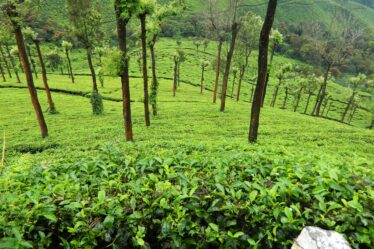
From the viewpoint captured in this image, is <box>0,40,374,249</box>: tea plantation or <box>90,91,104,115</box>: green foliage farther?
<box>90,91,104,115</box>: green foliage

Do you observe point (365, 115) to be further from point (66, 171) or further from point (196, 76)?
point (66, 171)

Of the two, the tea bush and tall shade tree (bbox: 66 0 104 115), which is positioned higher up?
tall shade tree (bbox: 66 0 104 115)

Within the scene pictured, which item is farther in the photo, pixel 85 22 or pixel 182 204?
pixel 85 22

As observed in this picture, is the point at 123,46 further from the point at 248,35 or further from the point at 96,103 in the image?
the point at 248,35

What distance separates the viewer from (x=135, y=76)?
75.6 meters

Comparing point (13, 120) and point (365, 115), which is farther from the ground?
point (13, 120)

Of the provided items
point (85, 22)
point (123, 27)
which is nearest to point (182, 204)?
point (123, 27)

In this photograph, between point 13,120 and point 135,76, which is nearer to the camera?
point 13,120

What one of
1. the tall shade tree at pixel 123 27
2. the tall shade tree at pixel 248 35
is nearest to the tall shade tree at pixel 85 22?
the tall shade tree at pixel 123 27

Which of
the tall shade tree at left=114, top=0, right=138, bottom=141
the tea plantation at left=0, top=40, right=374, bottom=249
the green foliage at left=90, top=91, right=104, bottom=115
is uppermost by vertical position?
the tall shade tree at left=114, top=0, right=138, bottom=141

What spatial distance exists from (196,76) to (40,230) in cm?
8553

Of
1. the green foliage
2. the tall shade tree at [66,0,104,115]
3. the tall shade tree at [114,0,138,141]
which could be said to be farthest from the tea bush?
the tall shade tree at [66,0,104,115]

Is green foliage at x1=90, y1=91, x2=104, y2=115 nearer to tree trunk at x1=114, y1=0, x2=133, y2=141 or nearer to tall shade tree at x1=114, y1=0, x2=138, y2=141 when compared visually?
tree trunk at x1=114, y1=0, x2=133, y2=141

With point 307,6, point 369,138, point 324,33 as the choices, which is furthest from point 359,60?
point 369,138
